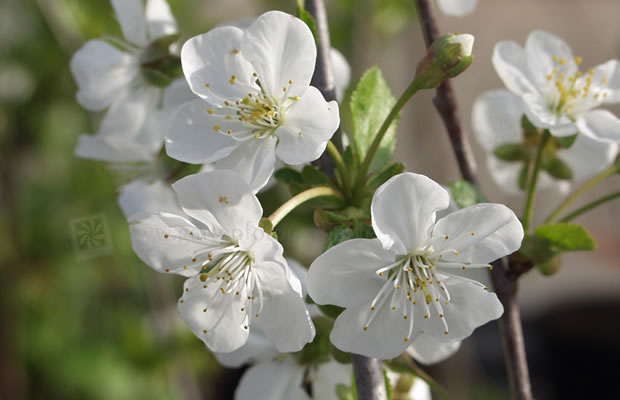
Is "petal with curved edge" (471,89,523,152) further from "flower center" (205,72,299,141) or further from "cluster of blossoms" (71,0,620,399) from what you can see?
"flower center" (205,72,299,141)

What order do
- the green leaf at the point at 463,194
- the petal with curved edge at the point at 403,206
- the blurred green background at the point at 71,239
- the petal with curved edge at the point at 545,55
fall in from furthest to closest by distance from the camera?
the blurred green background at the point at 71,239 → the petal with curved edge at the point at 545,55 → the green leaf at the point at 463,194 → the petal with curved edge at the point at 403,206

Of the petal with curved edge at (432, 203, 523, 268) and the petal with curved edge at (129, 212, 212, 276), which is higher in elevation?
the petal with curved edge at (129, 212, 212, 276)

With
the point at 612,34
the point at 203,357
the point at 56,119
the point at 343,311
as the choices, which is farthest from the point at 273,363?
the point at 612,34

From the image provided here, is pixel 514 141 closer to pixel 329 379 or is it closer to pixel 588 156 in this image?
pixel 588 156

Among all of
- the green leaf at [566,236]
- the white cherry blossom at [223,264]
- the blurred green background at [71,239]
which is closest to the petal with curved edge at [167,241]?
the white cherry blossom at [223,264]

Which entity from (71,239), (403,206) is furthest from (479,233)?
(71,239)

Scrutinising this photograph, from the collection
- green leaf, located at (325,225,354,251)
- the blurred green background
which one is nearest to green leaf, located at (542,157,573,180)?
green leaf, located at (325,225,354,251)

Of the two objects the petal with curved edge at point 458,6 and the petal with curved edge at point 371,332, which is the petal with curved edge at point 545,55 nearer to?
the petal with curved edge at point 458,6
